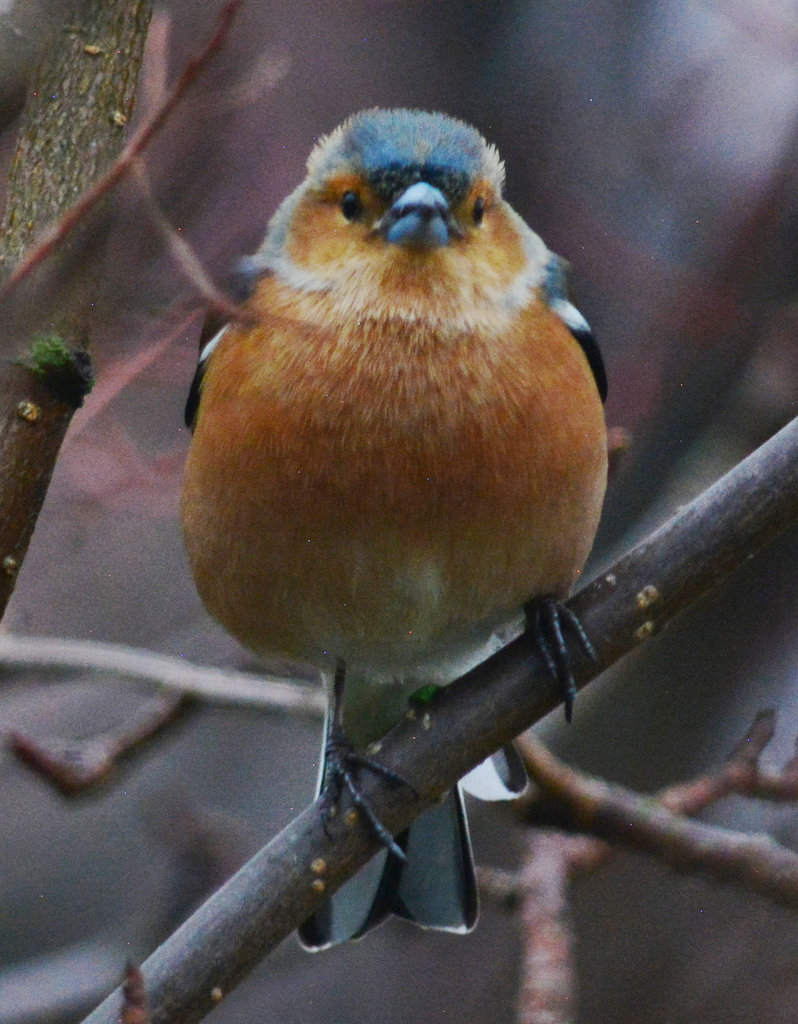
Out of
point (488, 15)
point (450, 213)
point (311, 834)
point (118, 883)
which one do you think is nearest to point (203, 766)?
point (118, 883)

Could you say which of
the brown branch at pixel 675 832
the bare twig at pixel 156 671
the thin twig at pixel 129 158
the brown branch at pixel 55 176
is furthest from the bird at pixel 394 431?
the thin twig at pixel 129 158

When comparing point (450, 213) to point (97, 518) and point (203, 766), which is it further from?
point (203, 766)

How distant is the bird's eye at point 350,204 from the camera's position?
3.62 m

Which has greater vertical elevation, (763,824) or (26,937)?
(763,824)

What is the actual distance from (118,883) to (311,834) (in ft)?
9.71

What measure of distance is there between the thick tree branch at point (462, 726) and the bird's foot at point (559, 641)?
2cm

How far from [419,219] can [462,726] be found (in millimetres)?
1258

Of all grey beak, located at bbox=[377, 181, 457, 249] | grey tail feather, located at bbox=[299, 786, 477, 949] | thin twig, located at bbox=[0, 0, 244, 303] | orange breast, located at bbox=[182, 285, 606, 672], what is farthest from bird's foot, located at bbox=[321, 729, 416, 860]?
thin twig, located at bbox=[0, 0, 244, 303]

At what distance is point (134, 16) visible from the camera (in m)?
2.72

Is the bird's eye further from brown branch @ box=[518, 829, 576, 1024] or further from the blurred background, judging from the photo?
brown branch @ box=[518, 829, 576, 1024]

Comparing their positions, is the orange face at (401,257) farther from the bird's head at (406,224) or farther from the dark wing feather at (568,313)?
the dark wing feather at (568,313)

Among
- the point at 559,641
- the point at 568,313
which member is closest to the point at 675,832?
the point at 559,641

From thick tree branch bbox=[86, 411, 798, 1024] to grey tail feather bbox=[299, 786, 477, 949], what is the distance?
75 centimetres

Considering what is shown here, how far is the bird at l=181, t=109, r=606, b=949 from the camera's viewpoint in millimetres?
3383
